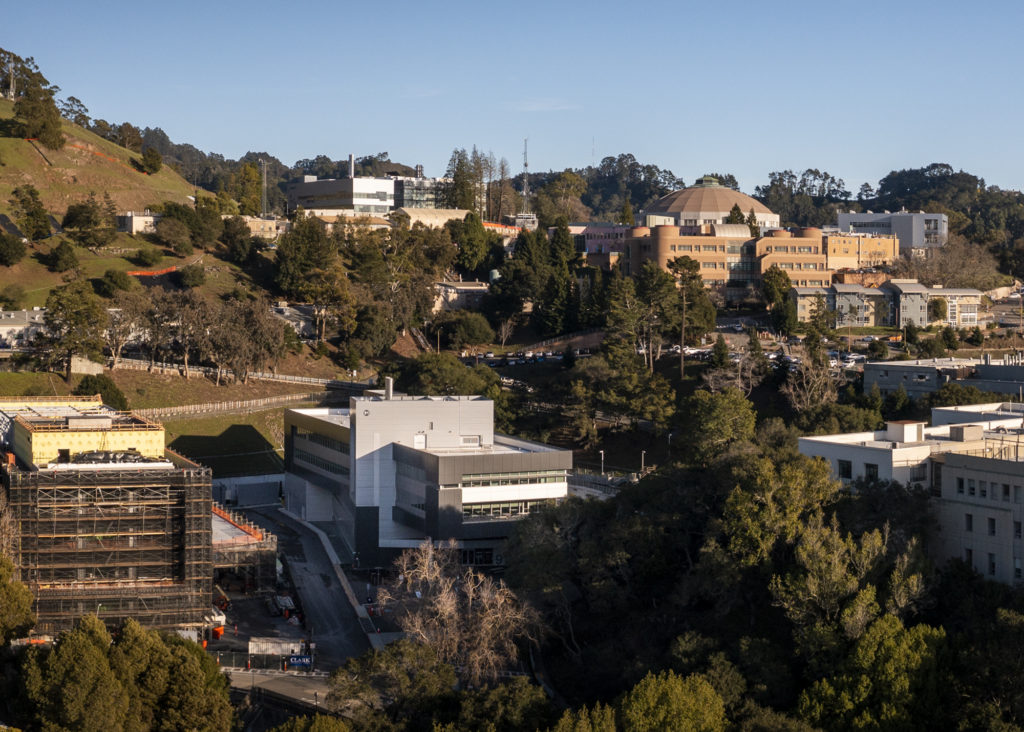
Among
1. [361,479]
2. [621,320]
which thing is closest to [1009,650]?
[361,479]

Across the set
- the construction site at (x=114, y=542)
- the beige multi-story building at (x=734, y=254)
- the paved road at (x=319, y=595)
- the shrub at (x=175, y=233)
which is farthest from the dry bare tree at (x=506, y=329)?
the construction site at (x=114, y=542)

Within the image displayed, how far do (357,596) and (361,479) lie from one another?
17.2 feet

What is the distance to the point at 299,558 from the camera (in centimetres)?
4772

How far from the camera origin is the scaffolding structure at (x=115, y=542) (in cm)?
3666

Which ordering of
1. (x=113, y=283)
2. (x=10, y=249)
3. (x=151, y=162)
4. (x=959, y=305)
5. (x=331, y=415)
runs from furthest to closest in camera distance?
(x=151, y=162) → (x=959, y=305) → (x=10, y=249) → (x=113, y=283) → (x=331, y=415)

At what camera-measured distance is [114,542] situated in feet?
122

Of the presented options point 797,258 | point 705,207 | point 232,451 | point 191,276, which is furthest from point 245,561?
point 705,207

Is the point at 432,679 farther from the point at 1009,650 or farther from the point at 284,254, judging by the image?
the point at 284,254

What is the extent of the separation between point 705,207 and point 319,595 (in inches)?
2563

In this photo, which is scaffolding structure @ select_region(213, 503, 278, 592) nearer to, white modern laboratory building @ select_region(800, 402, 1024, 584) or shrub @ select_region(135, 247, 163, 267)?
white modern laboratory building @ select_region(800, 402, 1024, 584)

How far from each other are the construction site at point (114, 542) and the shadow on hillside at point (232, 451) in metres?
23.7

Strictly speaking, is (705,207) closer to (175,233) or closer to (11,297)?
(175,233)

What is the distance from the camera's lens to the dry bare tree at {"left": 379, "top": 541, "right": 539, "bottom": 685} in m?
33.1

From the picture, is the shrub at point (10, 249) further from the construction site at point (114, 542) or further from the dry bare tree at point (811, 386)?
the dry bare tree at point (811, 386)
